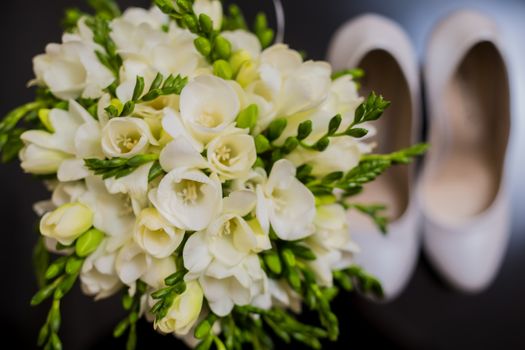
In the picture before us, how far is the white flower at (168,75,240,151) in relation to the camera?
406mm

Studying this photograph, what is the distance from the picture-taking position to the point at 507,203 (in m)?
0.85

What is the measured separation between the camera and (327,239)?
1.57ft

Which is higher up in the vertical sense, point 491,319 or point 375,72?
point 375,72

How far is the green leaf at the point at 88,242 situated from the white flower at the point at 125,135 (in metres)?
0.08

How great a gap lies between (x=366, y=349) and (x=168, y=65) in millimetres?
584

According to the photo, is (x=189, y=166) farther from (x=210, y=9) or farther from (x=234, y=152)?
(x=210, y=9)

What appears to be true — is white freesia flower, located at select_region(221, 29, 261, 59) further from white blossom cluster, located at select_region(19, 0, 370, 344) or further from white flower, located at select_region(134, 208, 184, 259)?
white flower, located at select_region(134, 208, 184, 259)

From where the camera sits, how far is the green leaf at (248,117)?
0.43 m

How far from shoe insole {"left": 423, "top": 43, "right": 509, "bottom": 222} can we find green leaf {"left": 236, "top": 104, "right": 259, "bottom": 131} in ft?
1.64

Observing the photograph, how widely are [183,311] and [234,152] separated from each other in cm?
13

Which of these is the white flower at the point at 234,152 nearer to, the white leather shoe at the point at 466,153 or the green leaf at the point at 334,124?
the green leaf at the point at 334,124

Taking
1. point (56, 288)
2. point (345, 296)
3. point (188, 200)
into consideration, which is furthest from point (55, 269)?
point (345, 296)

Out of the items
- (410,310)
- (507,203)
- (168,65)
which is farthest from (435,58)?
(168,65)

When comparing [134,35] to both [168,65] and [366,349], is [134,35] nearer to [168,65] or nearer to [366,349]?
[168,65]
